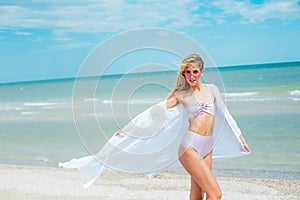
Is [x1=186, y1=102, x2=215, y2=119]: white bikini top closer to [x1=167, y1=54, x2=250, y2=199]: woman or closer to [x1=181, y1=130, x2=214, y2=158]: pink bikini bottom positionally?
[x1=167, y1=54, x2=250, y2=199]: woman

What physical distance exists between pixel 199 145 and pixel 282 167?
19.6 feet

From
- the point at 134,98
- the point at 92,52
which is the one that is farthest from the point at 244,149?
the point at 134,98

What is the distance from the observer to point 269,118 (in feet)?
59.8

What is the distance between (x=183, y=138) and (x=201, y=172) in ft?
1.68

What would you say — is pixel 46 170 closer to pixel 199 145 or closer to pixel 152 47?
pixel 152 47

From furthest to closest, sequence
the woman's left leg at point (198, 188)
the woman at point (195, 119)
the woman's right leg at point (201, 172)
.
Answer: the woman's left leg at point (198, 188) → the woman at point (195, 119) → the woman's right leg at point (201, 172)

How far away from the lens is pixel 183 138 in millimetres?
5277

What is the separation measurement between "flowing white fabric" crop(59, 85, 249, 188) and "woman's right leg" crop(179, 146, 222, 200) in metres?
0.58

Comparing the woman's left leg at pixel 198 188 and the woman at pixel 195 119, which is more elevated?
the woman at pixel 195 119

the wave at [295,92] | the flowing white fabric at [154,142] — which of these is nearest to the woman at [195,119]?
the flowing white fabric at [154,142]

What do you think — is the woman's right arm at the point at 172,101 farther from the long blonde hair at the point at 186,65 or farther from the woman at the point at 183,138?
the long blonde hair at the point at 186,65

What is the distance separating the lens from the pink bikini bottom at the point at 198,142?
5145mm

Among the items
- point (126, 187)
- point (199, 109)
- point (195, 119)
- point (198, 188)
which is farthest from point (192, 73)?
point (126, 187)

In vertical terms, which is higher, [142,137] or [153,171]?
[142,137]
